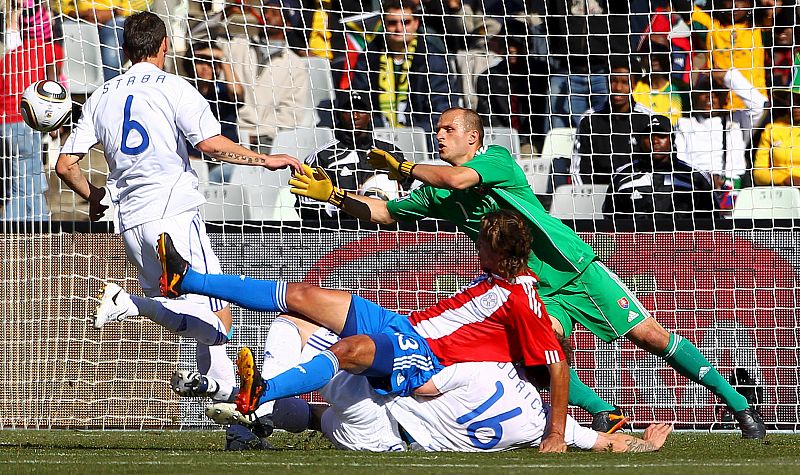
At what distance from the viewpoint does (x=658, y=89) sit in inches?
356

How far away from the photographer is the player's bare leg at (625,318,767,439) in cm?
636

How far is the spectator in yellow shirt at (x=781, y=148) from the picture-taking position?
882 centimetres

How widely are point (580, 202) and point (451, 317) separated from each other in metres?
4.00

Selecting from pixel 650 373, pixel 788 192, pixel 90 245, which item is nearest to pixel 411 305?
pixel 650 373

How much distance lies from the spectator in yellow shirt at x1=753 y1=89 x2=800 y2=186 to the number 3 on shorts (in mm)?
4709

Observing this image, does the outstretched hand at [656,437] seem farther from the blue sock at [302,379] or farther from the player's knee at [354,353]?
the blue sock at [302,379]

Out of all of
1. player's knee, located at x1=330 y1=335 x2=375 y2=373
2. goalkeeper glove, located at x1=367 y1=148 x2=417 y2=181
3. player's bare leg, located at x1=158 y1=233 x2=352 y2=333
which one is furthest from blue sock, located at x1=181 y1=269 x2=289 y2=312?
goalkeeper glove, located at x1=367 y1=148 x2=417 y2=181

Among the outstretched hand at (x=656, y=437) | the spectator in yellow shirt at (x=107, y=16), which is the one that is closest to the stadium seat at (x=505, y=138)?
the spectator in yellow shirt at (x=107, y=16)

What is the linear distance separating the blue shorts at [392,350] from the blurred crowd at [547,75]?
3.86 meters

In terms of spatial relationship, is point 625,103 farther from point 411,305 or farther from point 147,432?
point 147,432

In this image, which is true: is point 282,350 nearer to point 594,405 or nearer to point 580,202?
point 594,405

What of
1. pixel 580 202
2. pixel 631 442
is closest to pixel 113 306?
pixel 631 442

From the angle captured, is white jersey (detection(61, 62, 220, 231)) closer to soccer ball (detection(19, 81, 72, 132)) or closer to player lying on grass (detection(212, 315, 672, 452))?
soccer ball (detection(19, 81, 72, 132))

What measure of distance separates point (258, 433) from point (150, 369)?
297 cm
